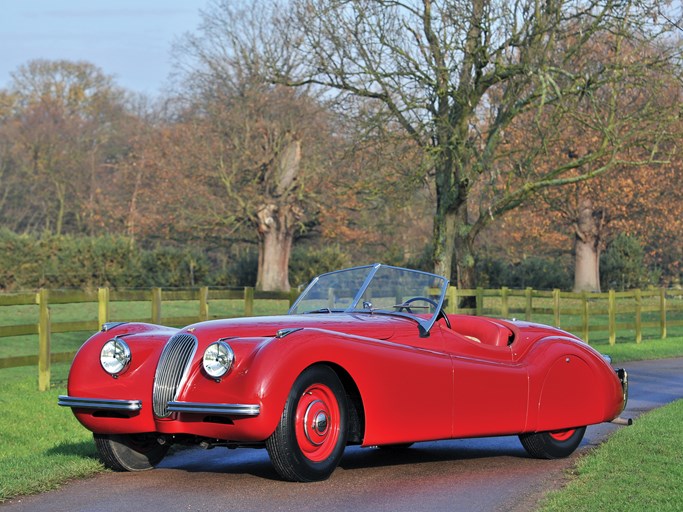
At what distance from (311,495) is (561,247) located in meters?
42.8

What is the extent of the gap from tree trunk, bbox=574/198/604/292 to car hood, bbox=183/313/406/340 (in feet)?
124

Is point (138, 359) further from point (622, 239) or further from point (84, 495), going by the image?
point (622, 239)

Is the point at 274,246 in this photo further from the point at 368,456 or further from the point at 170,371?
the point at 170,371

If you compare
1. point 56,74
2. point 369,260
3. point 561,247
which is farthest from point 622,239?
point 56,74

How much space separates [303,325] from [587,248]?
3919 centimetres

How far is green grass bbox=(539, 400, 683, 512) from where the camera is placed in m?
6.41

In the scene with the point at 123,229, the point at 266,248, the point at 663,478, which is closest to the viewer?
the point at 663,478

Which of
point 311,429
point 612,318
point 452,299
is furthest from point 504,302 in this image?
point 311,429

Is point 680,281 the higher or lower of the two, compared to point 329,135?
lower

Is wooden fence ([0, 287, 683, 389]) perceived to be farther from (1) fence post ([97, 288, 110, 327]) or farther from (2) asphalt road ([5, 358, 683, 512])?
(2) asphalt road ([5, 358, 683, 512])

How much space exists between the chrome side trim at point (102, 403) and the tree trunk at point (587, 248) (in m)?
39.1

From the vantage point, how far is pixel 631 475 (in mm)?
7363

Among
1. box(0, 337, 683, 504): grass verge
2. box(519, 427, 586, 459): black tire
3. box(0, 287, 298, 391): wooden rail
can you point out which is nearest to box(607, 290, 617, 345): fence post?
box(0, 287, 298, 391): wooden rail

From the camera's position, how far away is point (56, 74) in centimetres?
7119
